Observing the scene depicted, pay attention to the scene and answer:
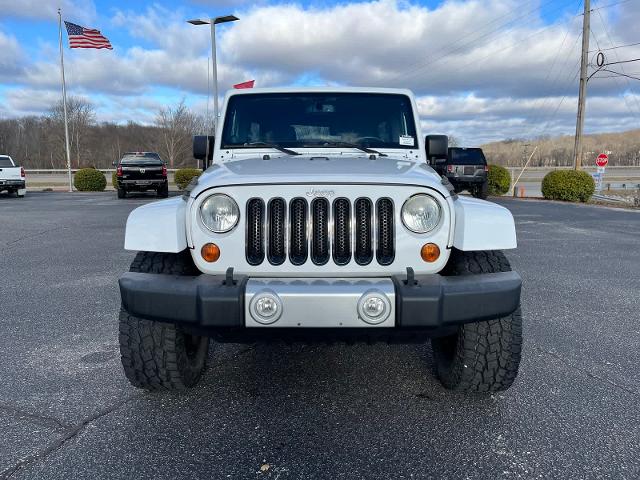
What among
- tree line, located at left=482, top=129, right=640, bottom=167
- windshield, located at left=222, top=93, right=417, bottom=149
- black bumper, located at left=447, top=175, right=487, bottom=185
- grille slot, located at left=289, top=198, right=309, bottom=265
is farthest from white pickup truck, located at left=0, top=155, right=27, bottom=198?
tree line, located at left=482, top=129, right=640, bottom=167

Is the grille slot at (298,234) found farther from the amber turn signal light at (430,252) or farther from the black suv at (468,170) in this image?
the black suv at (468,170)

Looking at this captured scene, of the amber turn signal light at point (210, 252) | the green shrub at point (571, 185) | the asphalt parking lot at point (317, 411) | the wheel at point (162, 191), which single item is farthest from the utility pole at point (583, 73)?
the amber turn signal light at point (210, 252)

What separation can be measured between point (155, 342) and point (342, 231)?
3.78ft

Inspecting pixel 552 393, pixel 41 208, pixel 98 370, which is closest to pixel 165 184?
pixel 41 208

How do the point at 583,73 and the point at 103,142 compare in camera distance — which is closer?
the point at 583,73

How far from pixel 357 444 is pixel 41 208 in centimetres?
1579

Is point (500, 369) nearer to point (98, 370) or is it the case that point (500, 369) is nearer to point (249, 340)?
point (249, 340)

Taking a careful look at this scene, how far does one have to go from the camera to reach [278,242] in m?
2.45

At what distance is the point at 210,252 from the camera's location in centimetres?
249

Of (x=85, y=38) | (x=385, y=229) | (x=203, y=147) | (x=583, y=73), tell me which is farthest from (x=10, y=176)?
(x=583, y=73)

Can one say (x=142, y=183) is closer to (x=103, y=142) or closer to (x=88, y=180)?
(x=88, y=180)

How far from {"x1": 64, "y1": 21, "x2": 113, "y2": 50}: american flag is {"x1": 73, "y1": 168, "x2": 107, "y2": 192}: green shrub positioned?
595 centimetres

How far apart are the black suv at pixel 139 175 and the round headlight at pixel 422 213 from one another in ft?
60.1

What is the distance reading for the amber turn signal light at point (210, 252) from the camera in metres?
2.48
